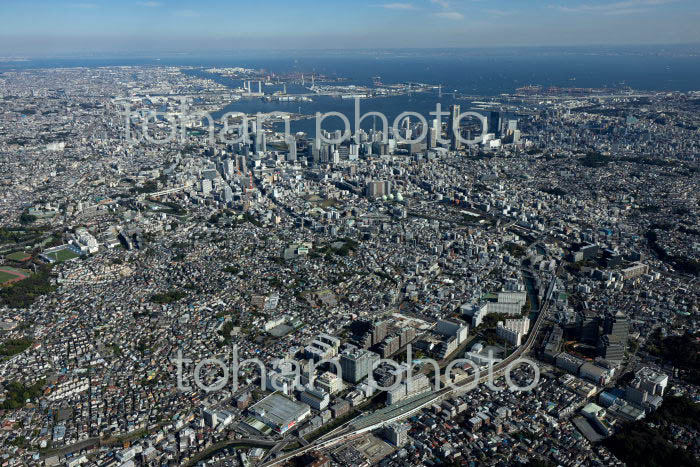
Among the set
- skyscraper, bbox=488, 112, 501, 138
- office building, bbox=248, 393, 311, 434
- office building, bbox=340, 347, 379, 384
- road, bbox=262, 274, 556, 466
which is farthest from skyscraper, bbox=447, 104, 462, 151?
office building, bbox=248, 393, 311, 434

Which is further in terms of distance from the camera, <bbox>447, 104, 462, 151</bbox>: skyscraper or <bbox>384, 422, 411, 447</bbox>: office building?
<bbox>447, 104, 462, 151</bbox>: skyscraper

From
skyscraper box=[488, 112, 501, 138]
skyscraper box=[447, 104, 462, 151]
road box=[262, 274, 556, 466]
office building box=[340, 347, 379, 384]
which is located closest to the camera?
road box=[262, 274, 556, 466]

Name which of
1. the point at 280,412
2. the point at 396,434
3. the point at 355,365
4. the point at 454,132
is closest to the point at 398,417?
the point at 396,434

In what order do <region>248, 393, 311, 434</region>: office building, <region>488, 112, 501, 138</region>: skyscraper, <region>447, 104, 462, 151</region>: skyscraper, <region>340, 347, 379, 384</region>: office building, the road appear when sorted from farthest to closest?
<region>488, 112, 501, 138</region>: skyscraper, <region>447, 104, 462, 151</region>: skyscraper, <region>340, 347, 379, 384</region>: office building, <region>248, 393, 311, 434</region>: office building, the road

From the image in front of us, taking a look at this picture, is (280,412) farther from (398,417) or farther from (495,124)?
(495,124)

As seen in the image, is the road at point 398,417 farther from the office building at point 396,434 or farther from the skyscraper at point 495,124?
the skyscraper at point 495,124

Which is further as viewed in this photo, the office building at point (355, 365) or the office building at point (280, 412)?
the office building at point (355, 365)

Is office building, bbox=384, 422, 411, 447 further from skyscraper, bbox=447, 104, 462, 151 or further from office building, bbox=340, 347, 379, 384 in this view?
skyscraper, bbox=447, 104, 462, 151

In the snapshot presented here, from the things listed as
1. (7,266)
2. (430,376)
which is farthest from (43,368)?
(430,376)

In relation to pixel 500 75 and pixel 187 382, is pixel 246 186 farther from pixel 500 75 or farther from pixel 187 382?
pixel 500 75

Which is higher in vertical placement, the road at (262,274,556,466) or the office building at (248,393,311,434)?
the office building at (248,393,311,434)

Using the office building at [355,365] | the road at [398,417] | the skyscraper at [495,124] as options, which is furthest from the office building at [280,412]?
the skyscraper at [495,124]
